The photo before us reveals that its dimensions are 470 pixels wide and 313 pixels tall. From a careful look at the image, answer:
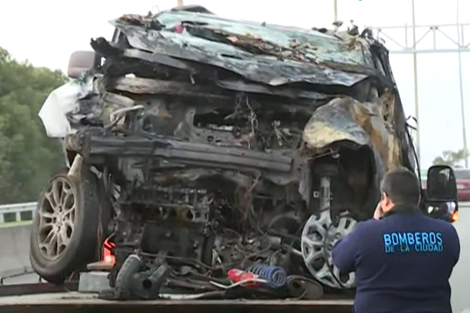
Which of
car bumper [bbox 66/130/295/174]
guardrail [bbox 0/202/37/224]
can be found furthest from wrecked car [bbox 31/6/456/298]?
guardrail [bbox 0/202/37/224]

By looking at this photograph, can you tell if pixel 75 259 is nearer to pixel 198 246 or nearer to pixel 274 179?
pixel 198 246

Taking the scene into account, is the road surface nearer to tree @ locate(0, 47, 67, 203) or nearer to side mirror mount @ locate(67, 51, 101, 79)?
side mirror mount @ locate(67, 51, 101, 79)

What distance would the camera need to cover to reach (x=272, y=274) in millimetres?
5707

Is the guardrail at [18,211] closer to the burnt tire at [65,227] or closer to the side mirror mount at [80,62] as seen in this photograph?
the side mirror mount at [80,62]

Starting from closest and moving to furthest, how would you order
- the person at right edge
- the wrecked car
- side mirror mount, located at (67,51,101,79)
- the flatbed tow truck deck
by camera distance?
the person at right edge
the flatbed tow truck deck
the wrecked car
side mirror mount, located at (67,51,101,79)

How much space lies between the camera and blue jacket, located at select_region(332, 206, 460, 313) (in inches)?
154

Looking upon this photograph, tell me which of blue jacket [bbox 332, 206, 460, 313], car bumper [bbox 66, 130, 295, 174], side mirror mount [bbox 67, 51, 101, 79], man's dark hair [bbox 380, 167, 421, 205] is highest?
side mirror mount [bbox 67, 51, 101, 79]

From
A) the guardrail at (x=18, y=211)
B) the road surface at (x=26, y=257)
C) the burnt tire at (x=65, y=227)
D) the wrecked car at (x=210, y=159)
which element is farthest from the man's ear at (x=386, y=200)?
the guardrail at (x=18, y=211)

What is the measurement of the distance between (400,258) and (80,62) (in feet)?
13.9

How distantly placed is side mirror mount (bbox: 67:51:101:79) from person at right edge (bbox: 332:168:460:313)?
12.5ft

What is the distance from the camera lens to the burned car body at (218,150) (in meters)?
6.09

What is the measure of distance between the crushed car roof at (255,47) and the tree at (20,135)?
19.9m

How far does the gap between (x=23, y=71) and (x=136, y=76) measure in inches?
1305

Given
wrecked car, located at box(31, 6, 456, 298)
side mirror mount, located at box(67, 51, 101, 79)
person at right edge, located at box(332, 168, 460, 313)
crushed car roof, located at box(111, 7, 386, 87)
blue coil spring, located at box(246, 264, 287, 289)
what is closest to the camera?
person at right edge, located at box(332, 168, 460, 313)
